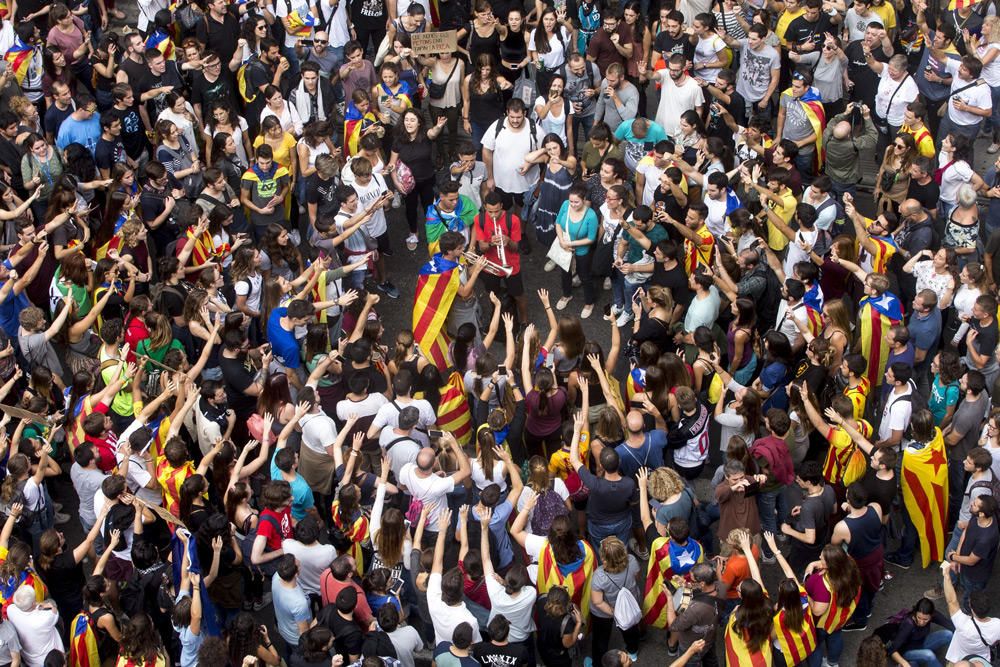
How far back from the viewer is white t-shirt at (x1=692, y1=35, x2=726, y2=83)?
16.1m

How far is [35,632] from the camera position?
10359mm

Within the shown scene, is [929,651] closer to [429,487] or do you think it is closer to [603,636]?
[603,636]

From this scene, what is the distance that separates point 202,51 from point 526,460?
657cm

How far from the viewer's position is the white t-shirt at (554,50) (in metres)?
16.3

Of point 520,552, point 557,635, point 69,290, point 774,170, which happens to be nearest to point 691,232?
point 774,170

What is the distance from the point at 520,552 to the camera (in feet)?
40.7

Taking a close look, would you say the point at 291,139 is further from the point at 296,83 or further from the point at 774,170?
the point at 774,170

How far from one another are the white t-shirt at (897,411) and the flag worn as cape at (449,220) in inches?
179

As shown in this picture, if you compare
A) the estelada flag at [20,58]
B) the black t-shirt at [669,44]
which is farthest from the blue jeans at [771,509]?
the estelada flag at [20,58]

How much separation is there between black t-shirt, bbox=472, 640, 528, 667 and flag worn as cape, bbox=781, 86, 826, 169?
748cm

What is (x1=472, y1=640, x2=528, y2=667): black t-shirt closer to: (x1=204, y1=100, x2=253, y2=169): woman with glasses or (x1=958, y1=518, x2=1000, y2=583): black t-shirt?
(x1=958, y1=518, x2=1000, y2=583): black t-shirt

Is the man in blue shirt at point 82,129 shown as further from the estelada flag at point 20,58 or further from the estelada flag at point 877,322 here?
the estelada flag at point 877,322

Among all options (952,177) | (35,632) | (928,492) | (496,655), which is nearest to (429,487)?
(496,655)

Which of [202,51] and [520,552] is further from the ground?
[202,51]
